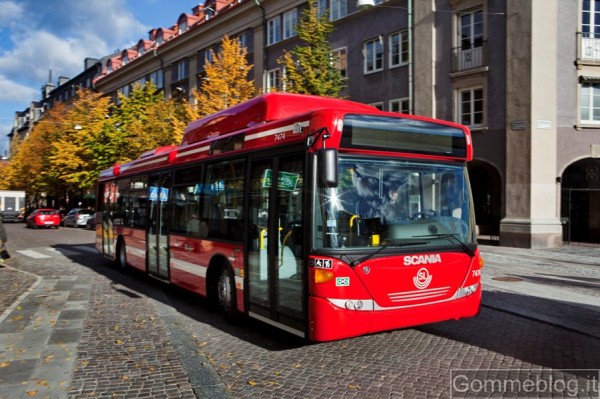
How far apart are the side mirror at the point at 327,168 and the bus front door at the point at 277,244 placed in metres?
0.60

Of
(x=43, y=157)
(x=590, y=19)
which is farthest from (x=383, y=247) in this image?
(x=43, y=157)

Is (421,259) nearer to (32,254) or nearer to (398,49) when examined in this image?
(32,254)

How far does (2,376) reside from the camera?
16.6 ft

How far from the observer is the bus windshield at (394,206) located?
17.4 ft

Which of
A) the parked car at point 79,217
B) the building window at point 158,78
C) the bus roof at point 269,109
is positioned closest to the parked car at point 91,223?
the parked car at point 79,217

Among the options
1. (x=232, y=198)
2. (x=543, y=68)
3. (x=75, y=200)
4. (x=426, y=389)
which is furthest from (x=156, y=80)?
(x=426, y=389)

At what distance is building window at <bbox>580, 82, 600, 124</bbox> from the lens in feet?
63.3

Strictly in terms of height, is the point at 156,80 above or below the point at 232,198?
above

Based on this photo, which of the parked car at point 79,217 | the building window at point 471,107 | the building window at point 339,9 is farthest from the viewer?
the parked car at point 79,217

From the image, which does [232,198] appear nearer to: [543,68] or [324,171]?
[324,171]

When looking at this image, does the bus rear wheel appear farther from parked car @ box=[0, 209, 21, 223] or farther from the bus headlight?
parked car @ box=[0, 209, 21, 223]

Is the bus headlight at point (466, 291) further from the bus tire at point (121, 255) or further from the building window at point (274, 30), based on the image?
the building window at point (274, 30)

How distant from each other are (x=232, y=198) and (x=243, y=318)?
178 cm

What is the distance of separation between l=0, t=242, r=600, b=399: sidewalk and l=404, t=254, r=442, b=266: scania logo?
2.56 meters
